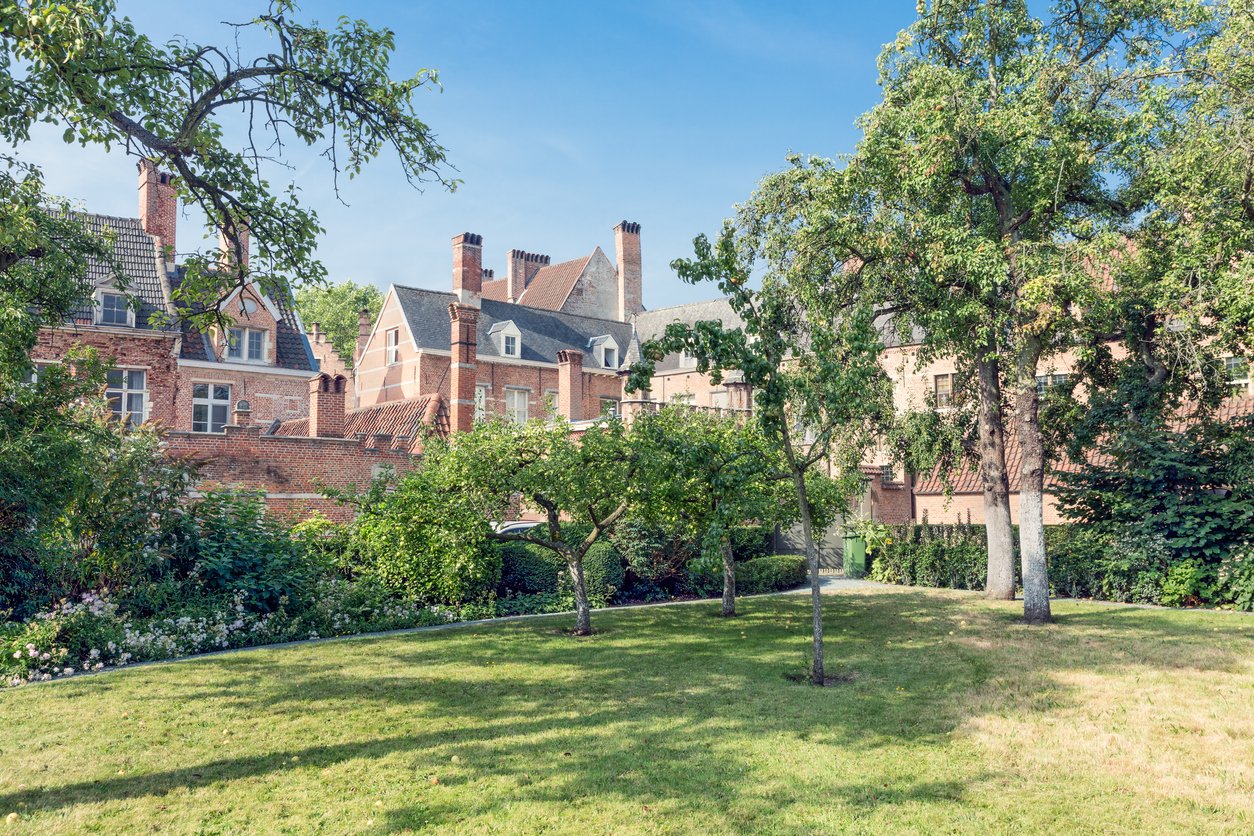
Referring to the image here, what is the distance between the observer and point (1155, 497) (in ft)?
65.1

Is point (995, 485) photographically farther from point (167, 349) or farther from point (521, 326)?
point (521, 326)

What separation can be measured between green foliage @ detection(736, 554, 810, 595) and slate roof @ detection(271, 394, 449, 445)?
30.3 feet

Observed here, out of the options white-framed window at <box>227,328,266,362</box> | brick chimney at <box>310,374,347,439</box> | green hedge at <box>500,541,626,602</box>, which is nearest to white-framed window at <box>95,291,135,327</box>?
white-framed window at <box>227,328,266,362</box>

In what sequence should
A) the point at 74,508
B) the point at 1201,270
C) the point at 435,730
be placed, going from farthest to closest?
the point at 1201,270, the point at 74,508, the point at 435,730

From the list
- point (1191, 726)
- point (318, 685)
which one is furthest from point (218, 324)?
point (1191, 726)

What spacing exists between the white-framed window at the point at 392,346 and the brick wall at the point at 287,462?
20537mm

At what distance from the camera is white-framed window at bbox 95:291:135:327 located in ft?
97.7

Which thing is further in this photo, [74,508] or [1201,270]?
[1201,270]

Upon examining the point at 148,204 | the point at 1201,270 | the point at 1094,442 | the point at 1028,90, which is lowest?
the point at 1094,442

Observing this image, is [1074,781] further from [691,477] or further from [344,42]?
[344,42]

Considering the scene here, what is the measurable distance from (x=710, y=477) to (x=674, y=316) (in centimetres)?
3827

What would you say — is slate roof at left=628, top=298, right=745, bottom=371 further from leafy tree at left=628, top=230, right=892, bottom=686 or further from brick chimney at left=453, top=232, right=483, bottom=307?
leafy tree at left=628, top=230, right=892, bottom=686

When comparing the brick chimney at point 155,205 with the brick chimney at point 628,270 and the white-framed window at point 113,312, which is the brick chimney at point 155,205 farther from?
the brick chimney at point 628,270

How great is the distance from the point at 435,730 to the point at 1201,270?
1558 cm
